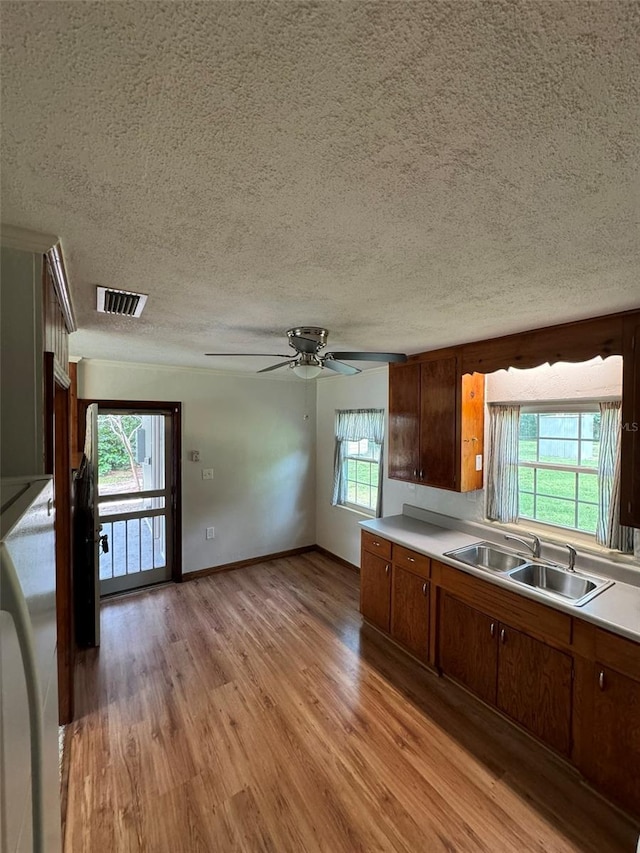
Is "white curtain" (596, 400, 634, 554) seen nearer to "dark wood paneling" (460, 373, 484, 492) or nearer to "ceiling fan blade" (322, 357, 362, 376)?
"dark wood paneling" (460, 373, 484, 492)

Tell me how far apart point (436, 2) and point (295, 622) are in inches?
146

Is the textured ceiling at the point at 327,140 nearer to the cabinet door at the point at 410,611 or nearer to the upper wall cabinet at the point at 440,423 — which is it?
the upper wall cabinet at the point at 440,423

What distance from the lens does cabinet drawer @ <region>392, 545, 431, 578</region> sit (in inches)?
105

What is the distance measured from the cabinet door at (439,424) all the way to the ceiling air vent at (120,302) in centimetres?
221

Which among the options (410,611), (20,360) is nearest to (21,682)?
(20,360)

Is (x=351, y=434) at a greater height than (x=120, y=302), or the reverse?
(x=120, y=302)

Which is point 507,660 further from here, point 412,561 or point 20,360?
point 20,360

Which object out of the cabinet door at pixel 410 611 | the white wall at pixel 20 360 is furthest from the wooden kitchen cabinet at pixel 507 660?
the white wall at pixel 20 360

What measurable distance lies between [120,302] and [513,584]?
104 inches

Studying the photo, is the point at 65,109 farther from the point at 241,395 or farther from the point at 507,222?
the point at 241,395

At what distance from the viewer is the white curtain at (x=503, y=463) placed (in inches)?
111

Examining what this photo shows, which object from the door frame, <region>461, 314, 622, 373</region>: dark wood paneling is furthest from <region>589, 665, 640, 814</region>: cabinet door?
the door frame

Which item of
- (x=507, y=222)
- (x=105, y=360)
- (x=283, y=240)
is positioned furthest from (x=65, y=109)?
(x=105, y=360)

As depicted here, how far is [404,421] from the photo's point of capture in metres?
3.30
